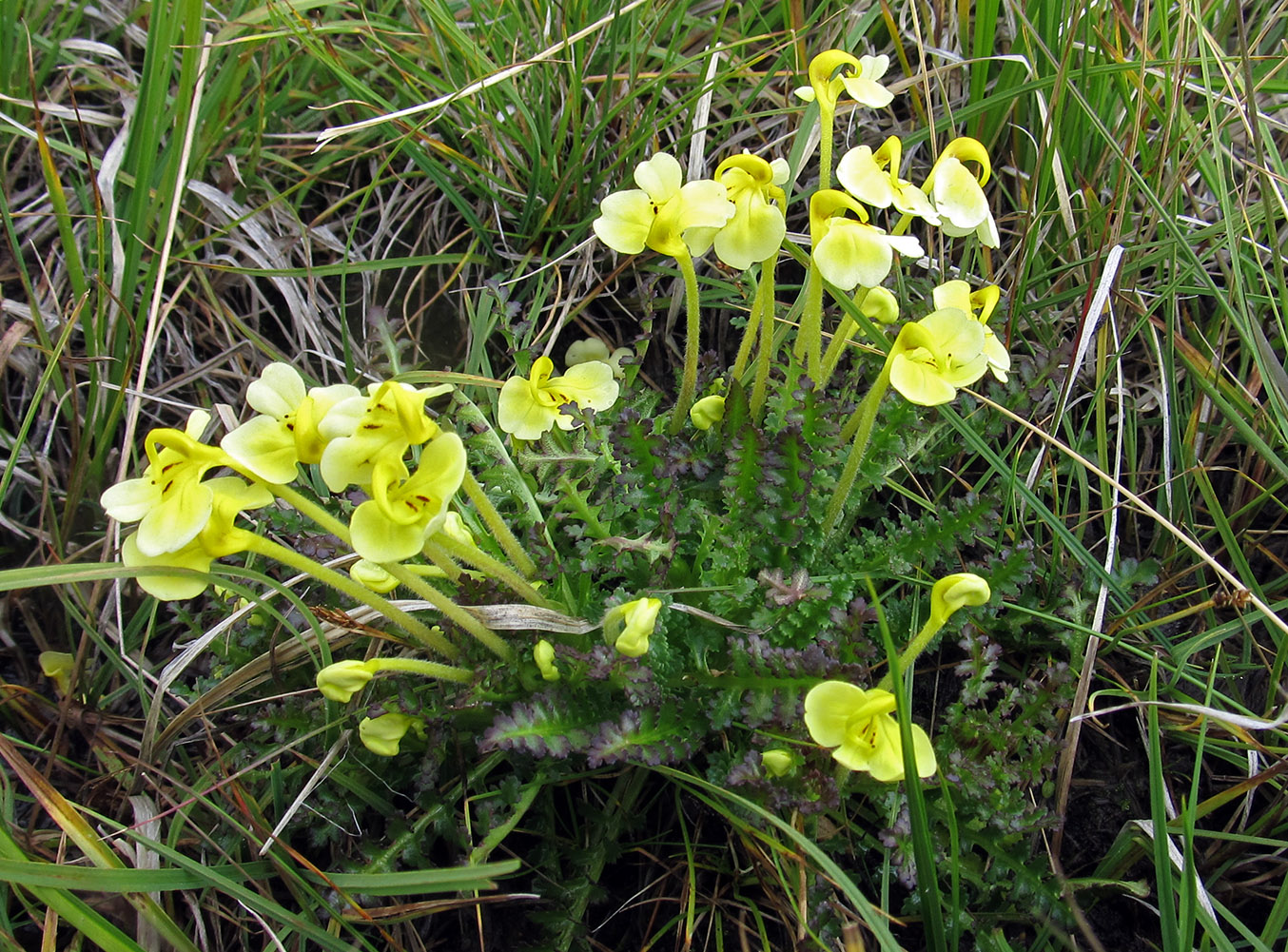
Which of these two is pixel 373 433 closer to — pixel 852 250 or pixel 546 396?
pixel 546 396

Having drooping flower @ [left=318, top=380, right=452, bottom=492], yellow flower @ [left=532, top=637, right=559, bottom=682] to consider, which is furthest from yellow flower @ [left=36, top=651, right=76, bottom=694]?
drooping flower @ [left=318, top=380, right=452, bottom=492]

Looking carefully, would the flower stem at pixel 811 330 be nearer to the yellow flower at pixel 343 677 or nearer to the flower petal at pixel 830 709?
the flower petal at pixel 830 709

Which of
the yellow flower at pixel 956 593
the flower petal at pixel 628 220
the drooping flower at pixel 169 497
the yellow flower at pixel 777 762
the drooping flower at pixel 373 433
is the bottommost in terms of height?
the yellow flower at pixel 777 762

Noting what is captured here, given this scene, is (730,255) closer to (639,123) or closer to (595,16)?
(639,123)

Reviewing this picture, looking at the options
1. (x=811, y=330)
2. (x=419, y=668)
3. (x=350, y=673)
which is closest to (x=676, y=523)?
(x=811, y=330)

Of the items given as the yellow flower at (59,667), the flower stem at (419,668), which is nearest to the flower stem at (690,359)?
the flower stem at (419,668)
